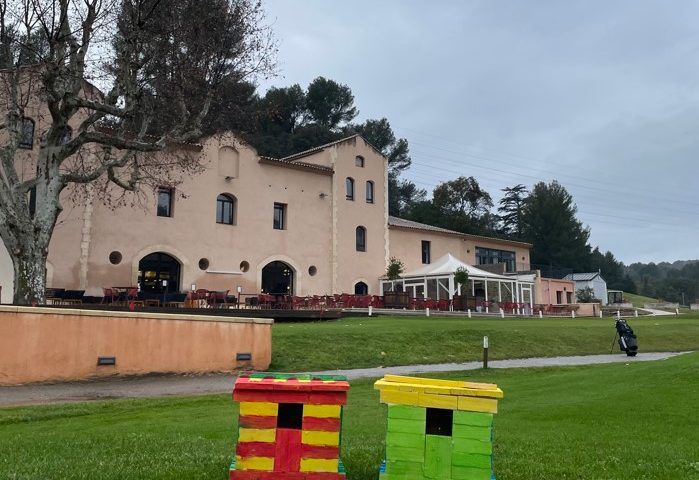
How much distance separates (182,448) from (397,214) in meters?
66.8

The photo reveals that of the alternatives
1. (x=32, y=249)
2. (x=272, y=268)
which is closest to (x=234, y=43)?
(x=32, y=249)

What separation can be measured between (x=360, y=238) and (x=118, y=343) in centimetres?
2638

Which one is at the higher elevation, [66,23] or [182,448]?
[66,23]

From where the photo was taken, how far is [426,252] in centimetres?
4444

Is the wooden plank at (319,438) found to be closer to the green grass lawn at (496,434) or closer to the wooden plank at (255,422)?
the wooden plank at (255,422)

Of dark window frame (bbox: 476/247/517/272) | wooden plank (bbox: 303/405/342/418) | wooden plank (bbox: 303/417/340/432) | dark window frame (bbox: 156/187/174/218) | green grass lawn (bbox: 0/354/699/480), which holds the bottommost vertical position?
green grass lawn (bbox: 0/354/699/480)

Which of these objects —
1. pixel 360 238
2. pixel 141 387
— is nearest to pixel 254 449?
pixel 141 387

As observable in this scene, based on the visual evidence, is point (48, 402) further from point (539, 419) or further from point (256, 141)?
point (256, 141)

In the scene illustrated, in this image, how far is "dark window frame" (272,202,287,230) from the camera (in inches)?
1396

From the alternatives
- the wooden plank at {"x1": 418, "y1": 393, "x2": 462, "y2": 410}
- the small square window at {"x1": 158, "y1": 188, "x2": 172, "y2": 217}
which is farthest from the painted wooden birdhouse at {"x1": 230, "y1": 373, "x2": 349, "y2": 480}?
the small square window at {"x1": 158, "y1": 188, "x2": 172, "y2": 217}

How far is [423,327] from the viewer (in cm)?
2194

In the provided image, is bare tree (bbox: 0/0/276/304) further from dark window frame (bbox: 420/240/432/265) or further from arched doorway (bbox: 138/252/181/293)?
dark window frame (bbox: 420/240/432/265)

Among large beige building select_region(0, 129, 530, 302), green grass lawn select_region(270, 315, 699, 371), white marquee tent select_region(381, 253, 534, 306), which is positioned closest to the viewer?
green grass lawn select_region(270, 315, 699, 371)

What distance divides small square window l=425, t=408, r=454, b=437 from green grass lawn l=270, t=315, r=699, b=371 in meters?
11.7
